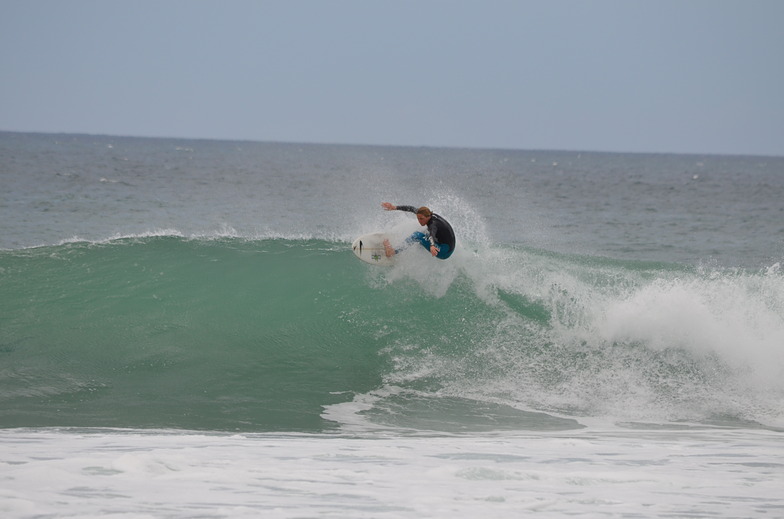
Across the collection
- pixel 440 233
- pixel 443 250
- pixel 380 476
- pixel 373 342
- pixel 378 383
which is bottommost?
pixel 380 476

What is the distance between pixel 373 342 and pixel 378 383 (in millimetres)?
1258

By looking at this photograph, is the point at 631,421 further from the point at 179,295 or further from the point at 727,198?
the point at 727,198

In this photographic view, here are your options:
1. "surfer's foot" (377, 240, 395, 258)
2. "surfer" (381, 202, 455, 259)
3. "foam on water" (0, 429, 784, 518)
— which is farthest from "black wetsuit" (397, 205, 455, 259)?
"foam on water" (0, 429, 784, 518)

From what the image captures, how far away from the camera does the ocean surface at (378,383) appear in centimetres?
561

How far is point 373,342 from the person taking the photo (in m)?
10.7

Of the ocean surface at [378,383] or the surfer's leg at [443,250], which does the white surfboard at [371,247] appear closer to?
the ocean surface at [378,383]

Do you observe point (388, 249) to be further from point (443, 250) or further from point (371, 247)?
point (443, 250)

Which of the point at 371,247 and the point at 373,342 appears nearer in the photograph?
the point at 373,342

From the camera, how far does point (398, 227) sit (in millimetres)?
12062

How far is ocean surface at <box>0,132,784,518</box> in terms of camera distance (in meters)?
5.61

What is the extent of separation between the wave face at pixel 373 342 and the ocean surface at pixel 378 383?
0.12 ft

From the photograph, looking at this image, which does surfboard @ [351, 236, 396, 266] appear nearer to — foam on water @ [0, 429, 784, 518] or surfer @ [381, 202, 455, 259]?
surfer @ [381, 202, 455, 259]

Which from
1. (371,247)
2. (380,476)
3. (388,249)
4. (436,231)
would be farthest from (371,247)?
(380,476)

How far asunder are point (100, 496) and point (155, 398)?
338 centimetres
